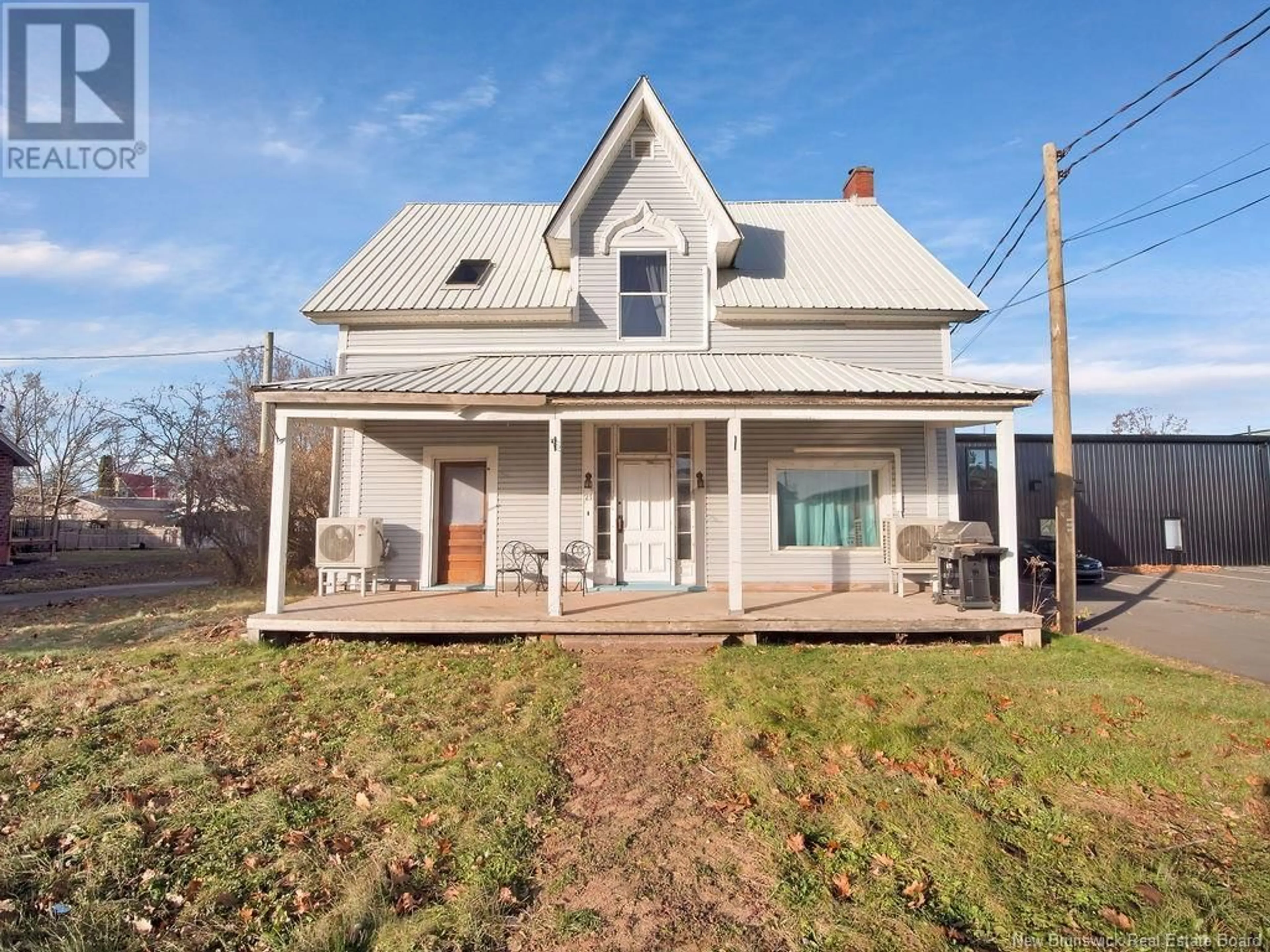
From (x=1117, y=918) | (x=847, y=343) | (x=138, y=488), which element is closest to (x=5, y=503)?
(x=847, y=343)

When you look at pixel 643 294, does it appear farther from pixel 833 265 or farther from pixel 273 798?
pixel 273 798

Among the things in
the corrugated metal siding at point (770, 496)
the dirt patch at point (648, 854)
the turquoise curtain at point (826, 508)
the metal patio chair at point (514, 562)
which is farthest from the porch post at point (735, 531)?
the metal patio chair at point (514, 562)

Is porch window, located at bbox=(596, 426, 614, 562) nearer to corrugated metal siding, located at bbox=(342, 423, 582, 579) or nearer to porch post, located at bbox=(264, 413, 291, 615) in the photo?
Answer: corrugated metal siding, located at bbox=(342, 423, 582, 579)

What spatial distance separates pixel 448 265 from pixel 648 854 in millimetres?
11254

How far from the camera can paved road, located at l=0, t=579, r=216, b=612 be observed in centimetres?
1235

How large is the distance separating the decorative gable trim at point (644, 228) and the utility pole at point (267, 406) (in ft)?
28.7

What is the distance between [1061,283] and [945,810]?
812 cm

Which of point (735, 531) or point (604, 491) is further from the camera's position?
point (604, 491)

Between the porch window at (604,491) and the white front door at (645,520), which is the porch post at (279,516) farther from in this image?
the white front door at (645,520)

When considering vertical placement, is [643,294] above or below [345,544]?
above

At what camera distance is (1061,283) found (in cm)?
900

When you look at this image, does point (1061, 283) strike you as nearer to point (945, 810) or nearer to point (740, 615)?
point (740, 615)

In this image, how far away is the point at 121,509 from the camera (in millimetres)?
48781

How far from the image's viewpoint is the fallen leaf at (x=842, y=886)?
3.16 m
